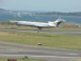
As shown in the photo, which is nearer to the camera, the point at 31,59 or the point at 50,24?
the point at 31,59

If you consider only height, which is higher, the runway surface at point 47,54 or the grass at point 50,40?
the grass at point 50,40

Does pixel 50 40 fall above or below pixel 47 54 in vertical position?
→ above

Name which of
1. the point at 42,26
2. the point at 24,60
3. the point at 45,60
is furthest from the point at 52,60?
the point at 42,26

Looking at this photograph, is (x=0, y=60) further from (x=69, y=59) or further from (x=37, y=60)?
(x=69, y=59)

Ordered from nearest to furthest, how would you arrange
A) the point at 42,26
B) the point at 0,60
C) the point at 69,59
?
the point at 0,60, the point at 69,59, the point at 42,26

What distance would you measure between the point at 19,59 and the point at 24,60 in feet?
2.62

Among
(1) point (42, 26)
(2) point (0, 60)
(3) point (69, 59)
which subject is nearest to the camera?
(2) point (0, 60)

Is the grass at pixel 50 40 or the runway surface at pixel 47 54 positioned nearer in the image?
the runway surface at pixel 47 54

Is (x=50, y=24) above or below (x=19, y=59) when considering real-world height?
above

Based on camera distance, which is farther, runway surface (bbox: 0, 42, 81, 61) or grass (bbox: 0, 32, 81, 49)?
grass (bbox: 0, 32, 81, 49)

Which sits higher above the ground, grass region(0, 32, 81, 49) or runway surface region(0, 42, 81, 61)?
grass region(0, 32, 81, 49)

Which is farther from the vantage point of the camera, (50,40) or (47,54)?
(50,40)

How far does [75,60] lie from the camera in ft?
110

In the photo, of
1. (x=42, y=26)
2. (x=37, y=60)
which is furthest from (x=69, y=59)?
(x=42, y=26)
